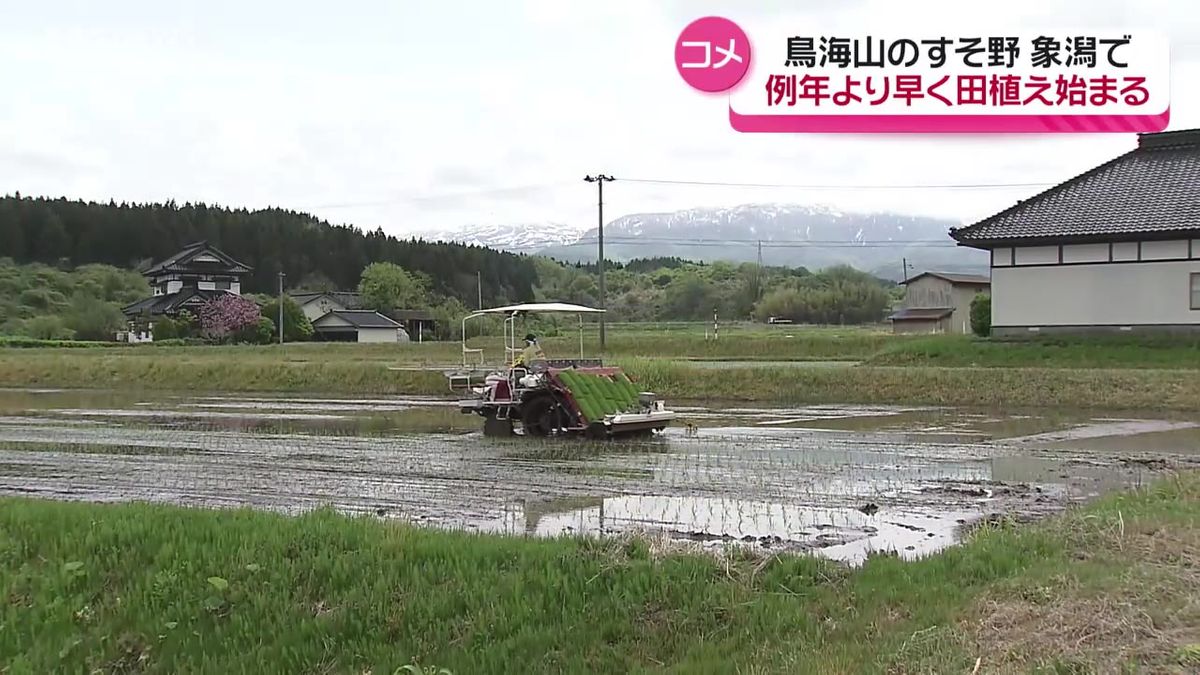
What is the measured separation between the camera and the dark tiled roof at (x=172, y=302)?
65.0m

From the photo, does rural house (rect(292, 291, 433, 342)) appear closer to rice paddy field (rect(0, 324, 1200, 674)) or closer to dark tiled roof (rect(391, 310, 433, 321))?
dark tiled roof (rect(391, 310, 433, 321))

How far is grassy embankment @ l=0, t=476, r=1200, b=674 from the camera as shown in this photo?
17.0 ft

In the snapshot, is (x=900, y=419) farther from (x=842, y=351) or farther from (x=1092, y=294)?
(x=842, y=351)

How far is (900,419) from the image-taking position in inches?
719

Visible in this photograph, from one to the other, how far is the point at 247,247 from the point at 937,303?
5588 centimetres

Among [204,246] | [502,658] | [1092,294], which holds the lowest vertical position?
[502,658]

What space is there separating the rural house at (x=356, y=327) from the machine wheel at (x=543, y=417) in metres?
54.2

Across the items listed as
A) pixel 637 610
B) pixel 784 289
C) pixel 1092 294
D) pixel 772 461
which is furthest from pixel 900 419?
pixel 784 289

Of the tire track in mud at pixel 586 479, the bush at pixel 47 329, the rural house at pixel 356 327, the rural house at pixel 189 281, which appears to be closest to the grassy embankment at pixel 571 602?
the tire track in mud at pixel 586 479

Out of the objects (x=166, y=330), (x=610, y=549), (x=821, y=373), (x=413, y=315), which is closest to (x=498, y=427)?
(x=610, y=549)

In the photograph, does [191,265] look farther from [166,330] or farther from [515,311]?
[515,311]

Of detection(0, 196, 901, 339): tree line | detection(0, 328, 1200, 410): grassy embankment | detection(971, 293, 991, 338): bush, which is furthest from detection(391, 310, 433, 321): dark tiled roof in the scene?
detection(971, 293, 991, 338): bush

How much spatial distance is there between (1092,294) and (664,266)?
79.3 meters

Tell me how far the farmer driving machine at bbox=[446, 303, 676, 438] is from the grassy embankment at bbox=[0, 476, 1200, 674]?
7.38 m
